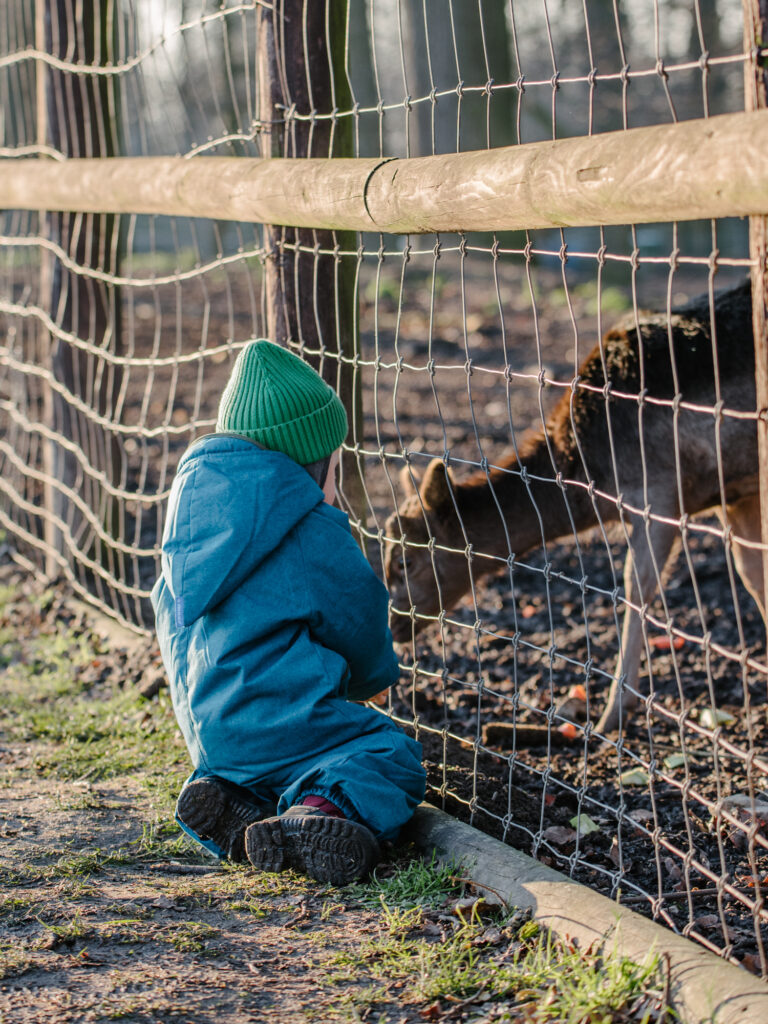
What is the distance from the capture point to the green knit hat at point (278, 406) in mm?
3264

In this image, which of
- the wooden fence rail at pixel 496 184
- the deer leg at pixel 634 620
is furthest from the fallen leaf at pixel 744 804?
the wooden fence rail at pixel 496 184

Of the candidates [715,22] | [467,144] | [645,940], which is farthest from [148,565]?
[715,22]

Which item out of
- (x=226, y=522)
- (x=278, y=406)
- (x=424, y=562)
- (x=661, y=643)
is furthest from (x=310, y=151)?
(x=661, y=643)

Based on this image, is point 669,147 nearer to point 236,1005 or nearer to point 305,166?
point 305,166

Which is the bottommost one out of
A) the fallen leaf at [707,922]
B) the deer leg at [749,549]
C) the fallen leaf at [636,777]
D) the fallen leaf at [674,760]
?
the fallen leaf at [674,760]

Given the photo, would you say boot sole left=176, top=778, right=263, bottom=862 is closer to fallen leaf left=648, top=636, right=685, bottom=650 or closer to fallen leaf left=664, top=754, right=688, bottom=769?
fallen leaf left=664, top=754, right=688, bottom=769

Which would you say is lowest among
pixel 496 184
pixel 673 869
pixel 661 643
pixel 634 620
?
pixel 673 869

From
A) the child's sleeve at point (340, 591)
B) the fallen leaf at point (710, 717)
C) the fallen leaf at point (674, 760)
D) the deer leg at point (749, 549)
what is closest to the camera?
the child's sleeve at point (340, 591)

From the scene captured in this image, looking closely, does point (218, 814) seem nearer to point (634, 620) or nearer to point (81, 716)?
point (81, 716)

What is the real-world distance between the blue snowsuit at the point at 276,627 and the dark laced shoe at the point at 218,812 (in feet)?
0.21

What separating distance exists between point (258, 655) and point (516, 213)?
1.38 m

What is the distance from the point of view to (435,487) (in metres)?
5.49

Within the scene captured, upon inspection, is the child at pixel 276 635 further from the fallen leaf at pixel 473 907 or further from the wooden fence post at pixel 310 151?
the wooden fence post at pixel 310 151

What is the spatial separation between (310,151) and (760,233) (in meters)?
2.25
